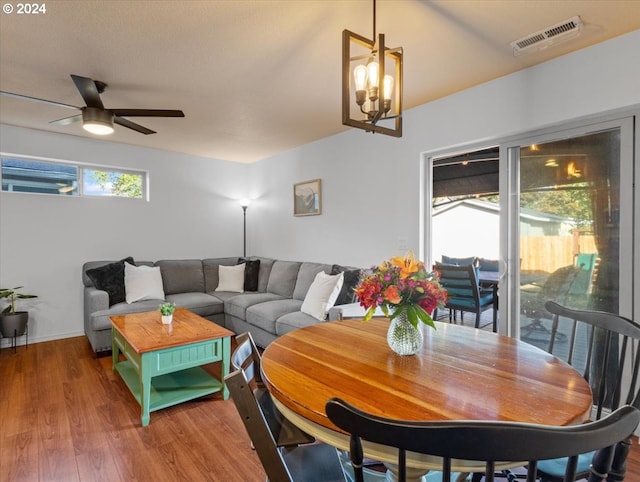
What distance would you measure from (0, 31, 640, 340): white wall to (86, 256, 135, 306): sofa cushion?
0.67 meters

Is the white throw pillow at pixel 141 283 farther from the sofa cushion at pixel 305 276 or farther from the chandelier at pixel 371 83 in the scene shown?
the chandelier at pixel 371 83

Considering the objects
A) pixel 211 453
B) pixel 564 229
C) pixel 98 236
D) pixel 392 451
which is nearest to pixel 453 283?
pixel 564 229

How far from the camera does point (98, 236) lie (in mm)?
4246

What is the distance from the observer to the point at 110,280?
3693mm

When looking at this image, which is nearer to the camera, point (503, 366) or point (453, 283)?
point (503, 366)

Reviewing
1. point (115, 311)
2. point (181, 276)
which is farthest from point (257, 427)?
point (181, 276)

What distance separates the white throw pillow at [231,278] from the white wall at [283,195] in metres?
0.63

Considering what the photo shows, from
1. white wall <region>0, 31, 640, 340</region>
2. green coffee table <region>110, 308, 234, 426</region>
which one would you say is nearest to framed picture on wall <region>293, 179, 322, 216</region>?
white wall <region>0, 31, 640, 340</region>

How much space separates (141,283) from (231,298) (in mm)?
1041

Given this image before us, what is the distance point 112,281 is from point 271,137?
8.11 feet

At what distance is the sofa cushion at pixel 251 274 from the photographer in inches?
180

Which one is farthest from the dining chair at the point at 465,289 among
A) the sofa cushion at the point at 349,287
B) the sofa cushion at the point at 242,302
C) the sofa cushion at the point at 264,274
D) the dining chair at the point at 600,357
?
the sofa cushion at the point at 264,274

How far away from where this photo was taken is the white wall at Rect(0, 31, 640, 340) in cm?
230

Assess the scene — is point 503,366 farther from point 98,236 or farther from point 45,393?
point 98,236
